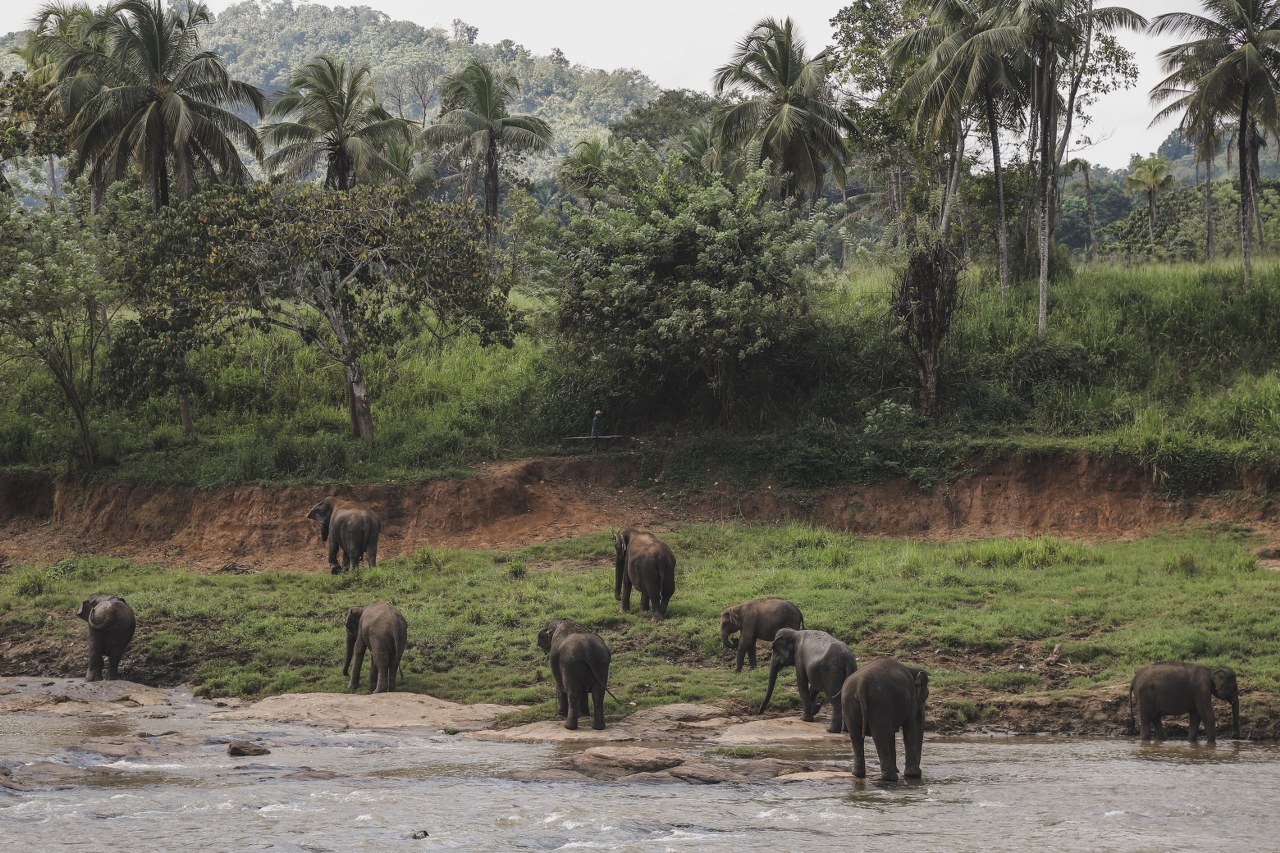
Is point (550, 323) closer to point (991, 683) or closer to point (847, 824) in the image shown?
point (991, 683)

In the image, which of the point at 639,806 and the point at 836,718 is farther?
the point at 836,718

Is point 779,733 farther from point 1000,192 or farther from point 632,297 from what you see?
point 1000,192

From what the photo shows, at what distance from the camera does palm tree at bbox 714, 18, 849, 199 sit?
106 ft

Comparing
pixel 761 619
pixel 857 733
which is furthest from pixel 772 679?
pixel 857 733

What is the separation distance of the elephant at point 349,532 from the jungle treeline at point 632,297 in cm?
461

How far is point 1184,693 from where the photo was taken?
11.6 metres

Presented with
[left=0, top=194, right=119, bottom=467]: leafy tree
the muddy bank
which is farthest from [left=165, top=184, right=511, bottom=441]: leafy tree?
the muddy bank

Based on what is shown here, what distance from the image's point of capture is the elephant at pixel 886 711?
9969 millimetres

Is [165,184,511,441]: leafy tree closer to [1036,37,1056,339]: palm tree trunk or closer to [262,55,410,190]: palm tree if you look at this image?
[262,55,410,190]: palm tree

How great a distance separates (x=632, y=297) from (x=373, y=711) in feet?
47.7

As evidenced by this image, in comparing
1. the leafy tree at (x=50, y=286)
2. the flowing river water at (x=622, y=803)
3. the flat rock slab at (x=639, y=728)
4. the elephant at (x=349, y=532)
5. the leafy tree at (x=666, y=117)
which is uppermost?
the leafy tree at (x=666, y=117)

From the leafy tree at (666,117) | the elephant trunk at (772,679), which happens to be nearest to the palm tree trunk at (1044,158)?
the elephant trunk at (772,679)

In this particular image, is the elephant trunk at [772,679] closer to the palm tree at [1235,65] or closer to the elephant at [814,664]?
the elephant at [814,664]

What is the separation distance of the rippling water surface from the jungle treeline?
14510 millimetres
